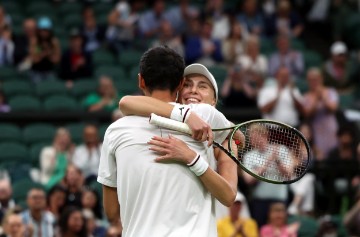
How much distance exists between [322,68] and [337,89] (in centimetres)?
53

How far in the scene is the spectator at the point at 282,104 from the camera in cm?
1287

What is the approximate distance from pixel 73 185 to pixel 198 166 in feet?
21.3

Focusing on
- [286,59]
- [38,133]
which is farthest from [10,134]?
[286,59]

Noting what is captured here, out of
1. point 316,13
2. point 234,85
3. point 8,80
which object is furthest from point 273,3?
point 8,80

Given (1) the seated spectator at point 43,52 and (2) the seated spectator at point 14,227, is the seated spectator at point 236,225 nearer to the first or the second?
(2) the seated spectator at point 14,227

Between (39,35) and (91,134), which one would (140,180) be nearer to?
(91,134)

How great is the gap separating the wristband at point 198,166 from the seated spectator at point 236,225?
208 inches

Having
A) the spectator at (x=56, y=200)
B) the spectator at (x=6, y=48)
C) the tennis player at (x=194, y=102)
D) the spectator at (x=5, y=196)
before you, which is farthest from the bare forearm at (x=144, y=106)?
the spectator at (x=6, y=48)

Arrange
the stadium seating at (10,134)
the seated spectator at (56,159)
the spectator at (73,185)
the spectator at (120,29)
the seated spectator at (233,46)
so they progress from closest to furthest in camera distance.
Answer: the spectator at (73,185) < the seated spectator at (56,159) < the stadium seating at (10,134) < the seated spectator at (233,46) < the spectator at (120,29)

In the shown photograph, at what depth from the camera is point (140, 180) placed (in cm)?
467

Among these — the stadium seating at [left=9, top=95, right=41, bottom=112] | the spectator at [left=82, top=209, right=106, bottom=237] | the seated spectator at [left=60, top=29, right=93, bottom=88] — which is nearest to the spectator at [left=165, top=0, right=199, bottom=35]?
the seated spectator at [left=60, top=29, right=93, bottom=88]

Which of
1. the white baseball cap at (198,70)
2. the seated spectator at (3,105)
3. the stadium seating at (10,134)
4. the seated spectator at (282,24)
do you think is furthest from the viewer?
the seated spectator at (282,24)

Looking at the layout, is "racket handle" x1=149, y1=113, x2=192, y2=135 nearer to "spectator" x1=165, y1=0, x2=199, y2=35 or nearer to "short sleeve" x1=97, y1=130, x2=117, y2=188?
"short sleeve" x1=97, y1=130, x2=117, y2=188

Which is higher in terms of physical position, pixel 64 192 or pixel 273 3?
pixel 273 3
